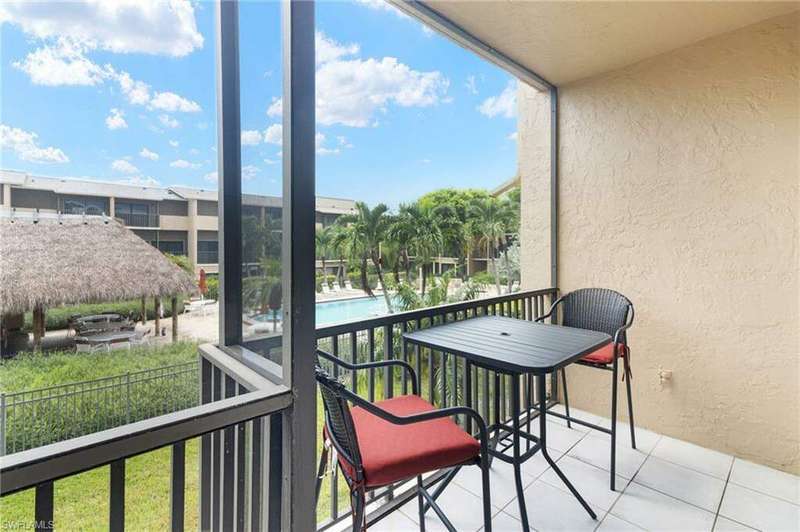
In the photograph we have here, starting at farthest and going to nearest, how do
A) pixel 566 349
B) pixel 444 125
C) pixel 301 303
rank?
pixel 444 125 → pixel 566 349 → pixel 301 303

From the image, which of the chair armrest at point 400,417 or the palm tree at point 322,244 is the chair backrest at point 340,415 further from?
the palm tree at point 322,244

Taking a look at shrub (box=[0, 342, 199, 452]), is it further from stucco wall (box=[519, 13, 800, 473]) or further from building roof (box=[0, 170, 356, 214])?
stucco wall (box=[519, 13, 800, 473])

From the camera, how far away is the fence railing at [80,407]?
0.93 m

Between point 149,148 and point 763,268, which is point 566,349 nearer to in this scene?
point 763,268

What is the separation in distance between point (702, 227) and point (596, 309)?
2.84 feet

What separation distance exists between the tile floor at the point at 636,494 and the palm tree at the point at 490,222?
31.4 ft

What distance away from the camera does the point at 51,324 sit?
1.01 meters

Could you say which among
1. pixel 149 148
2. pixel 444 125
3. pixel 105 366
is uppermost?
pixel 444 125

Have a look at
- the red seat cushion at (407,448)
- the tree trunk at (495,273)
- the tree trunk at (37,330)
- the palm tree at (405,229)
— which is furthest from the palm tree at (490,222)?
the tree trunk at (37,330)

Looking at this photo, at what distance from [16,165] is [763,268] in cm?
358

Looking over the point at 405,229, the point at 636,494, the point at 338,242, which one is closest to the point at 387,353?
the point at 636,494

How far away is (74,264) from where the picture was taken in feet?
3.59

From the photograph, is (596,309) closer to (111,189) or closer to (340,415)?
(340,415)

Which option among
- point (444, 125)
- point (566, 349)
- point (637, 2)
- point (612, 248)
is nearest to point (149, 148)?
point (566, 349)
